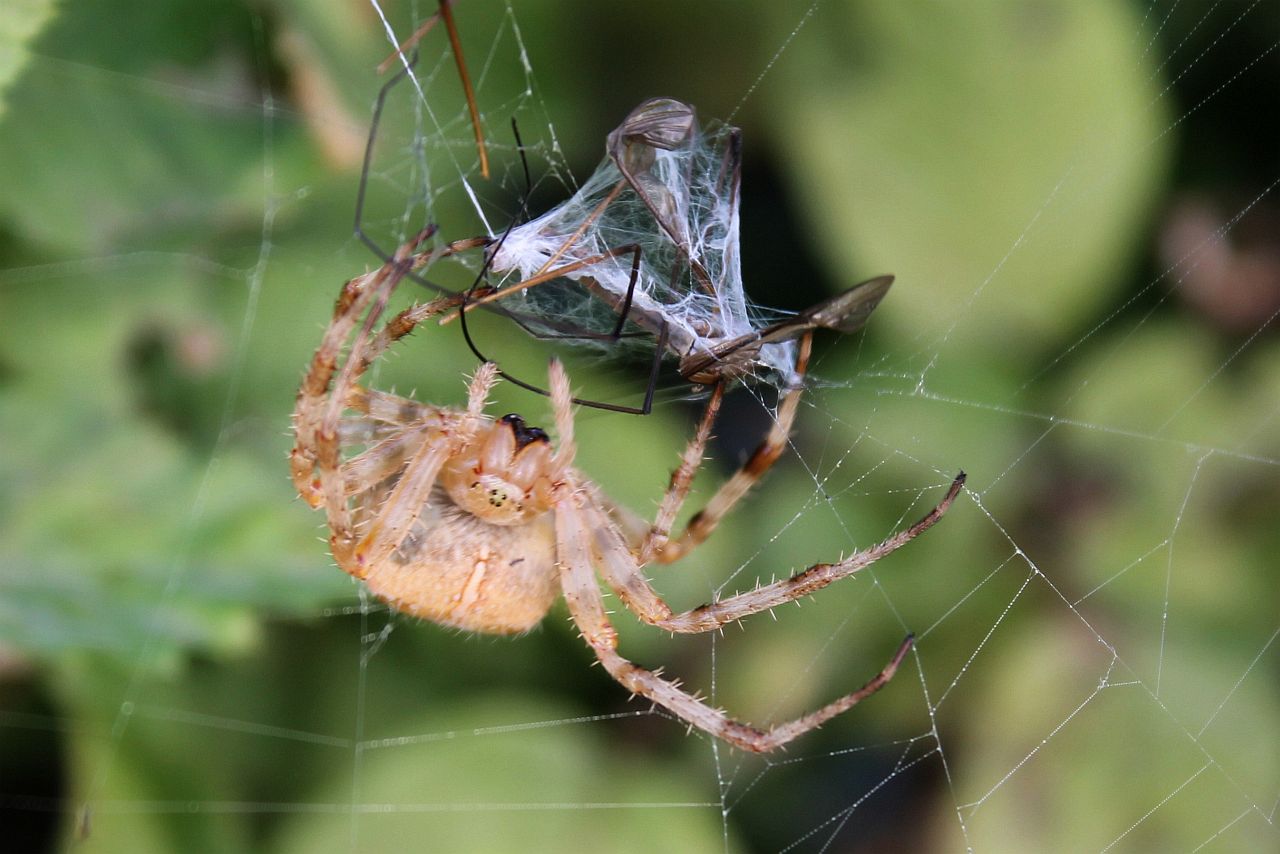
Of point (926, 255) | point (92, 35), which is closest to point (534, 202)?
point (926, 255)

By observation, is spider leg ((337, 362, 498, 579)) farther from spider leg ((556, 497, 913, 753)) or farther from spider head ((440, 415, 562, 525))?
spider leg ((556, 497, 913, 753))

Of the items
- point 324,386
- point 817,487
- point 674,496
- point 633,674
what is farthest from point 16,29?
point 817,487

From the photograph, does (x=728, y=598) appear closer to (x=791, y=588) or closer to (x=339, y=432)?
(x=791, y=588)

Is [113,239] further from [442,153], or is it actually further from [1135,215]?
[1135,215]

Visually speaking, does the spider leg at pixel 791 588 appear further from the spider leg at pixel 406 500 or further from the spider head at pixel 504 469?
the spider leg at pixel 406 500

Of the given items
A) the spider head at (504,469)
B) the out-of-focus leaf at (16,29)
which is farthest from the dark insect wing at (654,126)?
the out-of-focus leaf at (16,29)

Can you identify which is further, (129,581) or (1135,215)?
(1135,215)

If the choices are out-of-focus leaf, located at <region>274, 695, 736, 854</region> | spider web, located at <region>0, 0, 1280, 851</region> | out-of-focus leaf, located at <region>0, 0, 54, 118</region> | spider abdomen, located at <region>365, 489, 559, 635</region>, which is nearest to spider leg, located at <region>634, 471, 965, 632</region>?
spider abdomen, located at <region>365, 489, 559, 635</region>
